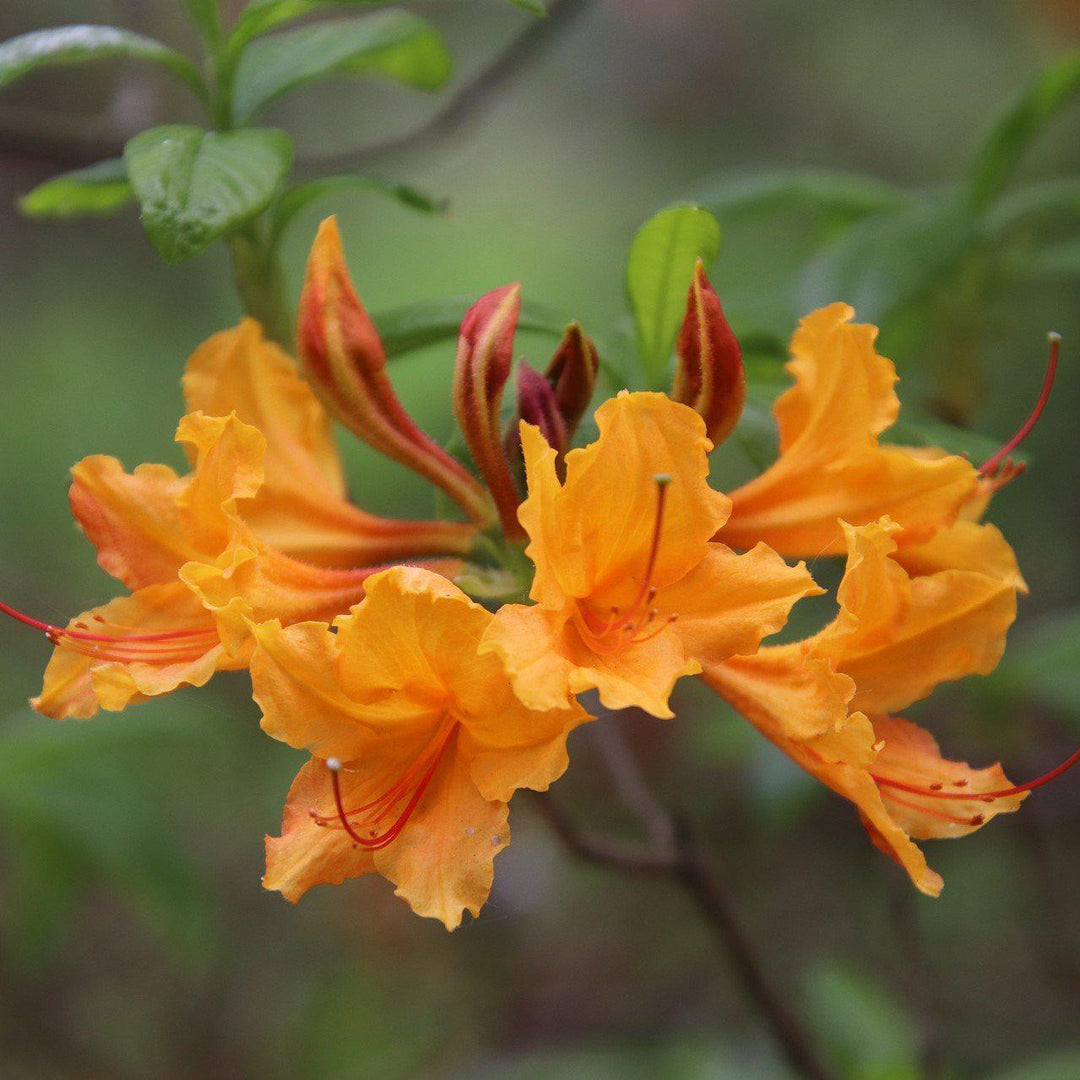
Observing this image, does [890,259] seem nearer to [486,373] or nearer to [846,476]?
[846,476]

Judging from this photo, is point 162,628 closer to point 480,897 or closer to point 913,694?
point 480,897

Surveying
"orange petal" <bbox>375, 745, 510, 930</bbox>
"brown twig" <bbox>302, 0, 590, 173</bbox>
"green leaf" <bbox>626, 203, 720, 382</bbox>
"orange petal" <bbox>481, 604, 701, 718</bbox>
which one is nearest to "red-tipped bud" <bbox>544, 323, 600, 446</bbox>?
"green leaf" <bbox>626, 203, 720, 382</bbox>

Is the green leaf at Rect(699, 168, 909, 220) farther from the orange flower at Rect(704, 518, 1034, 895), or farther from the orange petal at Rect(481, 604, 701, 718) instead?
the orange petal at Rect(481, 604, 701, 718)

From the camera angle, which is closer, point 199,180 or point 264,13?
point 199,180

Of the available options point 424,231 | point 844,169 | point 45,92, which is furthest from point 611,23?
point 45,92

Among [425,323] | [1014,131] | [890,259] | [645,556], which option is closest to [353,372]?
[425,323]
